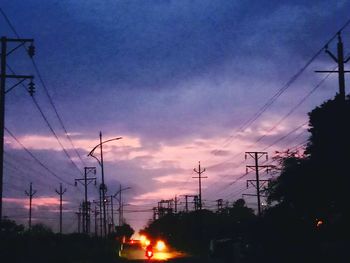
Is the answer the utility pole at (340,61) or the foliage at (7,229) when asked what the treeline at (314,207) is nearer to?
the utility pole at (340,61)

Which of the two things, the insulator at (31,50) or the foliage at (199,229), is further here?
the foliage at (199,229)

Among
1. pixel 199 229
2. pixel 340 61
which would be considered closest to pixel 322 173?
pixel 340 61

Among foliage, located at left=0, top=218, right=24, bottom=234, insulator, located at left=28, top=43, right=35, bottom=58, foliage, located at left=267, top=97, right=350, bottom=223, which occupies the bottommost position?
foliage, located at left=0, top=218, right=24, bottom=234

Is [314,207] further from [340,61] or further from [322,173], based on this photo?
[340,61]

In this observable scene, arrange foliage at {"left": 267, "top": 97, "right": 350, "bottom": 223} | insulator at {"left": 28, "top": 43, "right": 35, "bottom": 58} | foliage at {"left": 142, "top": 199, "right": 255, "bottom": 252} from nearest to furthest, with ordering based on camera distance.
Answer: insulator at {"left": 28, "top": 43, "right": 35, "bottom": 58} < foliage at {"left": 267, "top": 97, "right": 350, "bottom": 223} < foliage at {"left": 142, "top": 199, "right": 255, "bottom": 252}

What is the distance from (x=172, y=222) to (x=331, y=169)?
139 m

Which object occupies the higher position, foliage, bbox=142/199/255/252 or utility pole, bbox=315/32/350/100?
utility pole, bbox=315/32/350/100

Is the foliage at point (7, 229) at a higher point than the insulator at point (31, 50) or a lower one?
lower

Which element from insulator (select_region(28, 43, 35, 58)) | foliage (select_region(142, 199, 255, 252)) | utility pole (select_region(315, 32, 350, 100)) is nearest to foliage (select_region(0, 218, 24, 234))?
insulator (select_region(28, 43, 35, 58))

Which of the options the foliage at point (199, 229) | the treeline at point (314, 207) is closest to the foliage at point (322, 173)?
the treeline at point (314, 207)

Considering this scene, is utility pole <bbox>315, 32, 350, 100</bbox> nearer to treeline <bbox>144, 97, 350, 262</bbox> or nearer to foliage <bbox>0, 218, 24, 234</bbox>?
treeline <bbox>144, 97, 350, 262</bbox>

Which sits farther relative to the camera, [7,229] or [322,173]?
[7,229]

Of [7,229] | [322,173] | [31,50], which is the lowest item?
[7,229]

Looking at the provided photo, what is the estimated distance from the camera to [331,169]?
47.3 meters
